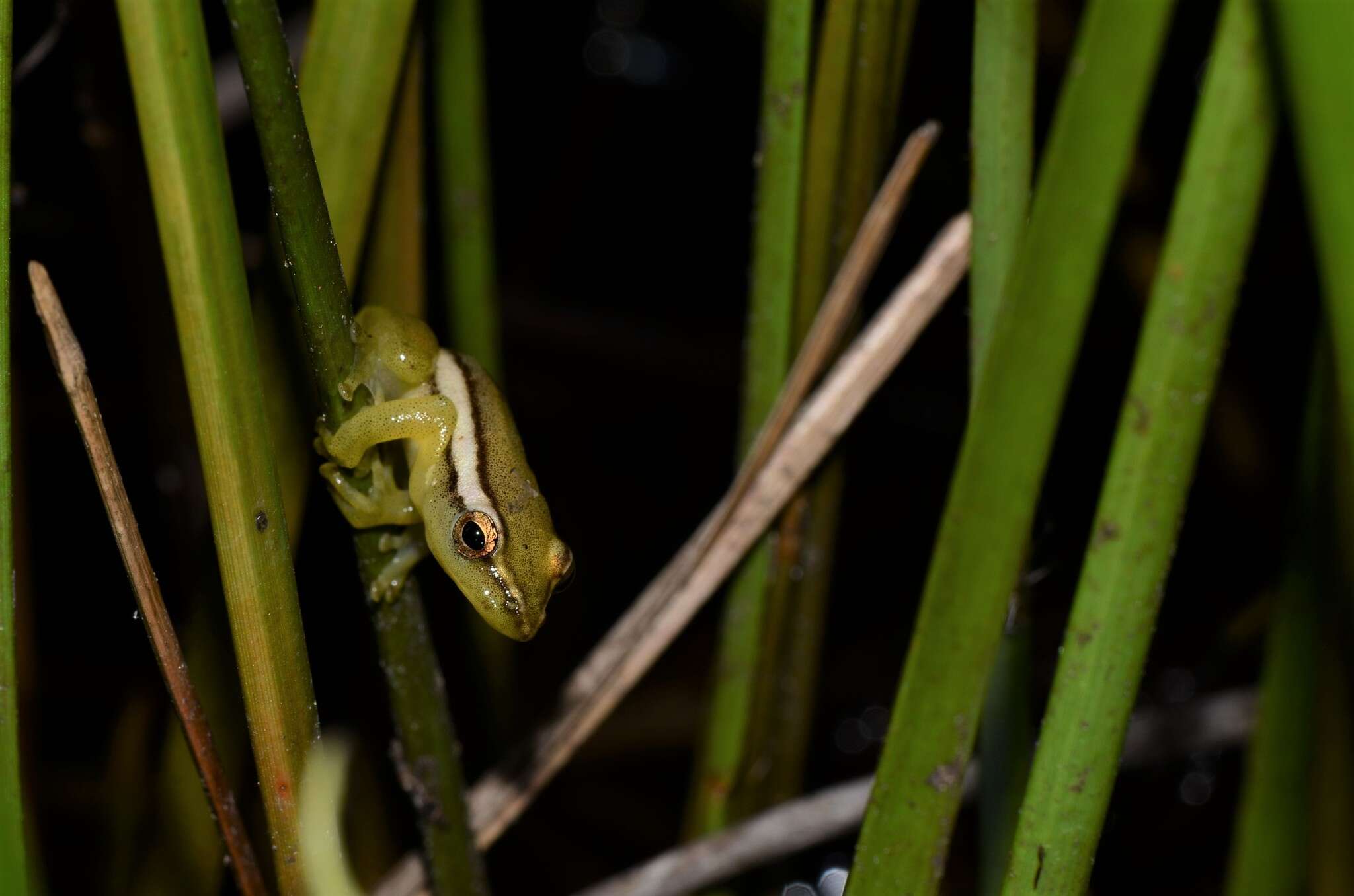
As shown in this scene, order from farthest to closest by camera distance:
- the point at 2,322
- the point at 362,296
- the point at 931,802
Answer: the point at 362,296 < the point at 931,802 < the point at 2,322

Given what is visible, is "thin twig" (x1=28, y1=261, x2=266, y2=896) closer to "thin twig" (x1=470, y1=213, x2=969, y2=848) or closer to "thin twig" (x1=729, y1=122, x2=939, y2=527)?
"thin twig" (x1=470, y1=213, x2=969, y2=848)

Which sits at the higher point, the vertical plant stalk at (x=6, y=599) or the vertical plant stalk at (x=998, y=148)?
the vertical plant stalk at (x=998, y=148)

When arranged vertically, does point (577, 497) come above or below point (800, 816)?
below

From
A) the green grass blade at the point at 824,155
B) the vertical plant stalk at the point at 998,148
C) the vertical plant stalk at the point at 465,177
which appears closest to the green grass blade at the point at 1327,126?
the vertical plant stalk at the point at 998,148

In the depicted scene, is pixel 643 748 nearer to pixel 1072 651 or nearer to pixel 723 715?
pixel 723 715

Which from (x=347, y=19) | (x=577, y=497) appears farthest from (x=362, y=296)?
(x=577, y=497)

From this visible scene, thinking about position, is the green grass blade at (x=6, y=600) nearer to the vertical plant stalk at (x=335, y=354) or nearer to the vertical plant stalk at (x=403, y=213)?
the vertical plant stalk at (x=335, y=354)
